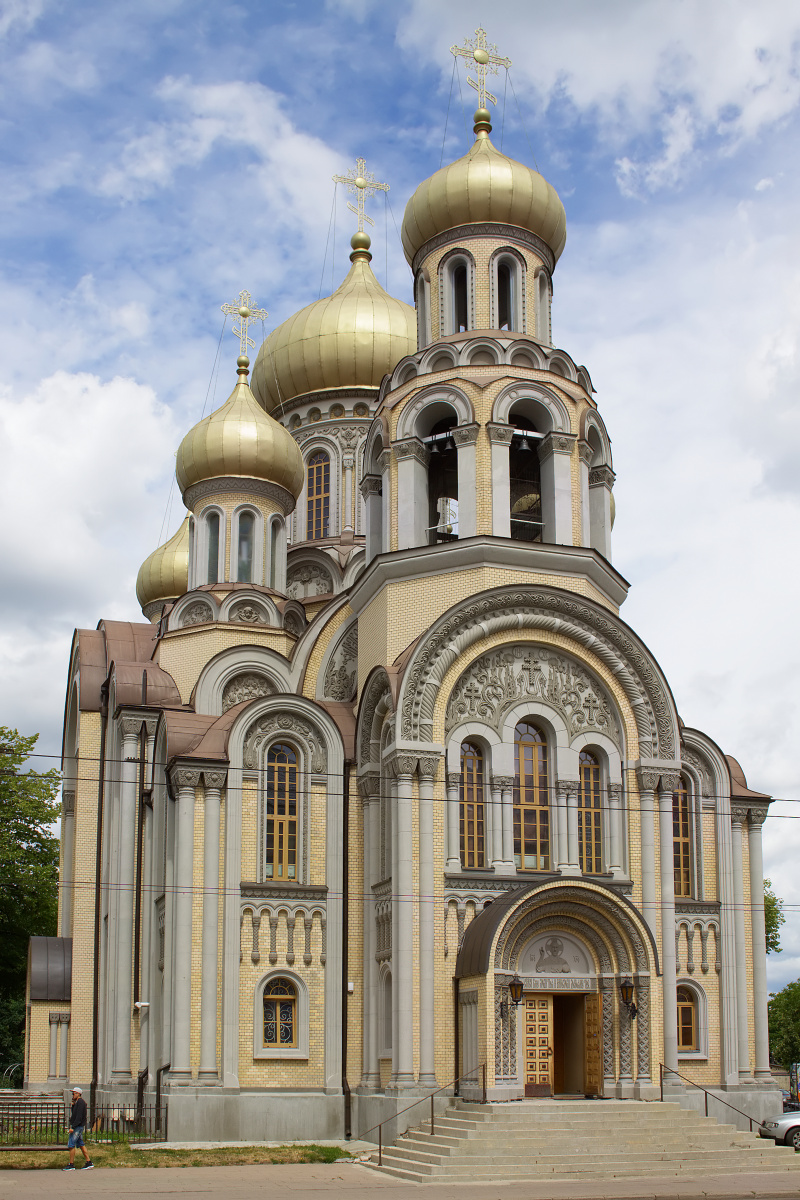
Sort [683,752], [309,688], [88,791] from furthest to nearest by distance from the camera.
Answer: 1. [88,791]
2. [309,688]
3. [683,752]

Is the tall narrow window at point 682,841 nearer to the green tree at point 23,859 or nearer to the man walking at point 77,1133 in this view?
the man walking at point 77,1133

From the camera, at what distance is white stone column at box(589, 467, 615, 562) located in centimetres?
2616

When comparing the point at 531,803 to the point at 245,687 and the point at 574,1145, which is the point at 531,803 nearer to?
the point at 574,1145

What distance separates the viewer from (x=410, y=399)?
25578mm

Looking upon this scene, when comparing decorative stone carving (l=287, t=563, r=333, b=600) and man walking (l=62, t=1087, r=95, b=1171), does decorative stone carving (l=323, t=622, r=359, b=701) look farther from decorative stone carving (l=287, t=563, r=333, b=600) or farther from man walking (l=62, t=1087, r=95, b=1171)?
man walking (l=62, t=1087, r=95, b=1171)

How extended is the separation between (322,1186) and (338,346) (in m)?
22.7

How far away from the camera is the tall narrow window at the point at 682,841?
2492 centimetres

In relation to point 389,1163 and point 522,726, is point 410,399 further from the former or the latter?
point 389,1163

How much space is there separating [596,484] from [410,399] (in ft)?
13.2

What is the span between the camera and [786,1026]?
60.4 m

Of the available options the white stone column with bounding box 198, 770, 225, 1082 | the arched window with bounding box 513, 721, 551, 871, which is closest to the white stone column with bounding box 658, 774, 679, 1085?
the arched window with bounding box 513, 721, 551, 871

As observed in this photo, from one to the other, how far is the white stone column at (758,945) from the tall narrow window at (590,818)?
11.8 ft

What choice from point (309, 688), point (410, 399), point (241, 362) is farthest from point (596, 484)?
point (241, 362)

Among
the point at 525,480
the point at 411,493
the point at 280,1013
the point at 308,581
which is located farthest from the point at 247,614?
the point at 280,1013
